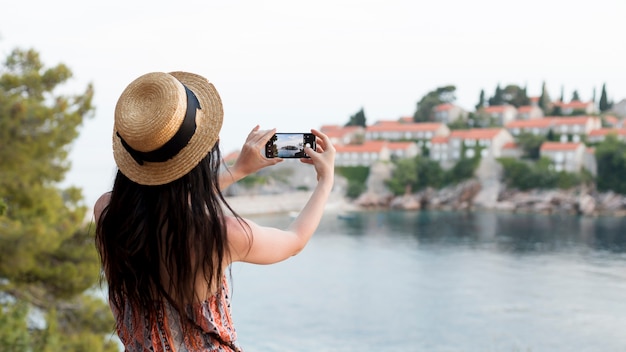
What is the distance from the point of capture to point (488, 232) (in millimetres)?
26531

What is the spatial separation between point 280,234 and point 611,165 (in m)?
35.9

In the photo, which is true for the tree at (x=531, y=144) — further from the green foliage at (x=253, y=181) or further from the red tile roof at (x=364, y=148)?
the green foliage at (x=253, y=181)

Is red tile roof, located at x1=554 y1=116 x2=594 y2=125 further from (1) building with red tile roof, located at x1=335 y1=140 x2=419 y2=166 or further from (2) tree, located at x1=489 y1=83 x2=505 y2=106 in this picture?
(1) building with red tile roof, located at x1=335 y1=140 x2=419 y2=166

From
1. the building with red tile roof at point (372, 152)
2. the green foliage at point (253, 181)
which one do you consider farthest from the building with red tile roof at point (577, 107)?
the green foliage at point (253, 181)

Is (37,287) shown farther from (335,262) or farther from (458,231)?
(458,231)

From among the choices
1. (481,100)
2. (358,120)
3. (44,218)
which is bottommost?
(44,218)

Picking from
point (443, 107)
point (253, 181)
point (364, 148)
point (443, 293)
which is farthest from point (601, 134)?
point (443, 293)

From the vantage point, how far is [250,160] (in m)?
1.00

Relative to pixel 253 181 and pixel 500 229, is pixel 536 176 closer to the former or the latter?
pixel 500 229

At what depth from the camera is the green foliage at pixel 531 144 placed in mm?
35219

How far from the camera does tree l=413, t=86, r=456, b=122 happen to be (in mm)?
41125

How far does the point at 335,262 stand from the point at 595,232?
415 inches

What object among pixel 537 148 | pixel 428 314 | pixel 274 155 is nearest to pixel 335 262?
pixel 428 314

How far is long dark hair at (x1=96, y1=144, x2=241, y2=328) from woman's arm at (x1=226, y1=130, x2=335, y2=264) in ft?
0.06
